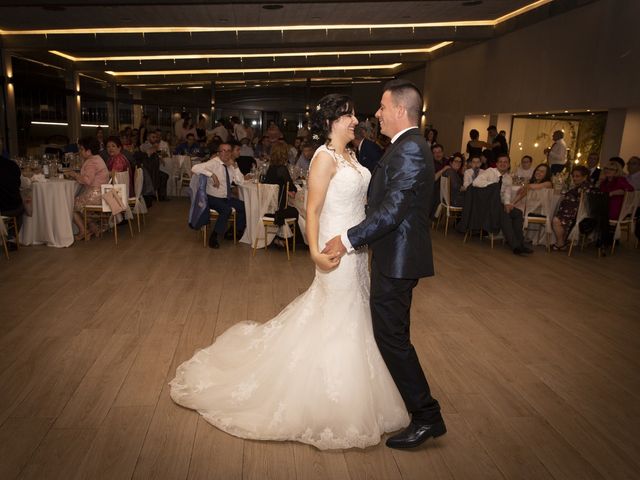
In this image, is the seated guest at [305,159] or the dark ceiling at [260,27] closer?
the seated guest at [305,159]

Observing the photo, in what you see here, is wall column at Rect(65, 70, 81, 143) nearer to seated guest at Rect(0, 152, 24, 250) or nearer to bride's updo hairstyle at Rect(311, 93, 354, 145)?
seated guest at Rect(0, 152, 24, 250)

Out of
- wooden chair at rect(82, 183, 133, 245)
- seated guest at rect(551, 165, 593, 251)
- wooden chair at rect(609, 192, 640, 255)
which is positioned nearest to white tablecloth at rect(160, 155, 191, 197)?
wooden chair at rect(82, 183, 133, 245)

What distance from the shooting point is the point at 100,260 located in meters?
5.70

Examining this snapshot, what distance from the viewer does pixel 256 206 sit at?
668 cm

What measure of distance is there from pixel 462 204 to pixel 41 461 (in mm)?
6874

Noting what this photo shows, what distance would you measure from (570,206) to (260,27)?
8500mm

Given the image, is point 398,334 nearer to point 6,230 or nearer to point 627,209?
point 6,230

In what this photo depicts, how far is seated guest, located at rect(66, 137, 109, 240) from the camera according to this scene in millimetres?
6441

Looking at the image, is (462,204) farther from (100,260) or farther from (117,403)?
(117,403)

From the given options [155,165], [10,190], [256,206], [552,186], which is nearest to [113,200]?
[10,190]

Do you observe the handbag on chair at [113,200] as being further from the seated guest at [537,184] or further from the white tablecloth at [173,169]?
the seated guest at [537,184]

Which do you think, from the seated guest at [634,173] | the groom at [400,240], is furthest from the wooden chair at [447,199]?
the groom at [400,240]

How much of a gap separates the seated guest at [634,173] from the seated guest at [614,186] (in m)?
0.69

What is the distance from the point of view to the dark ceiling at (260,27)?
9.93m
